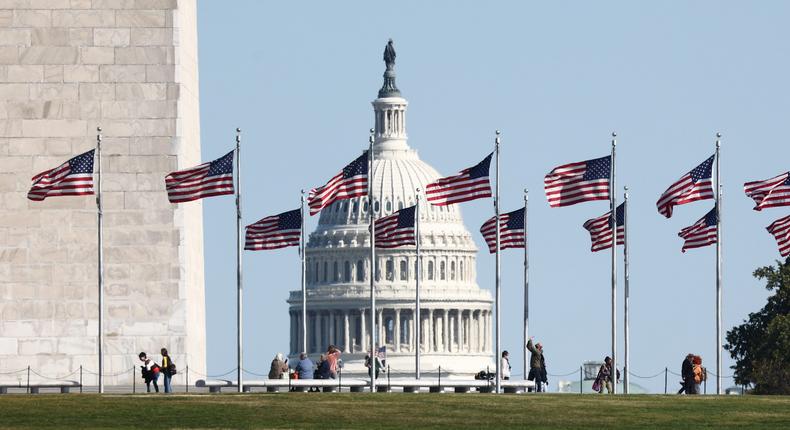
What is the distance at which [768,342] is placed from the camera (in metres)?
116

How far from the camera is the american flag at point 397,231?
9788cm

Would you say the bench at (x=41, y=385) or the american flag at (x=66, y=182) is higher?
the american flag at (x=66, y=182)

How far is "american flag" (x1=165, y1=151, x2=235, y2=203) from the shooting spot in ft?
259

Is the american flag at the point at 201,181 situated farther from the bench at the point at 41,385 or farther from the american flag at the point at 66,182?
the bench at the point at 41,385

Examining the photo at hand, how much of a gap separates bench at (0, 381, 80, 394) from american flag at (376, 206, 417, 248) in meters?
18.9

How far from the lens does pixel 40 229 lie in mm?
83312

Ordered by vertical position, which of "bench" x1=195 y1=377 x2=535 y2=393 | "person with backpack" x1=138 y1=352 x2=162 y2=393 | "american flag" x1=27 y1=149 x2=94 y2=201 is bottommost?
"bench" x1=195 y1=377 x2=535 y2=393

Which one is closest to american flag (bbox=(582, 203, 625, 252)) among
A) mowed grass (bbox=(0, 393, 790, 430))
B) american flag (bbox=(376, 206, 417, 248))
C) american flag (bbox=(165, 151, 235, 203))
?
american flag (bbox=(376, 206, 417, 248))

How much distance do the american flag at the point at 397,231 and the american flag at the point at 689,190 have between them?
15.0 m

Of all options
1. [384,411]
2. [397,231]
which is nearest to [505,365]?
[397,231]

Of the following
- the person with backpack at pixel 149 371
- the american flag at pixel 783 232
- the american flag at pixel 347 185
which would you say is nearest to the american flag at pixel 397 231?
the american flag at pixel 347 185

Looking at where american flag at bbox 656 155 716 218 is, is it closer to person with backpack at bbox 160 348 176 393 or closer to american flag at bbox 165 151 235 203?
american flag at bbox 165 151 235 203

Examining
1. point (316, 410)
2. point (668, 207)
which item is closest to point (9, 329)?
point (668, 207)

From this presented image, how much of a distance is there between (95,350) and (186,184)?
6.52 meters
